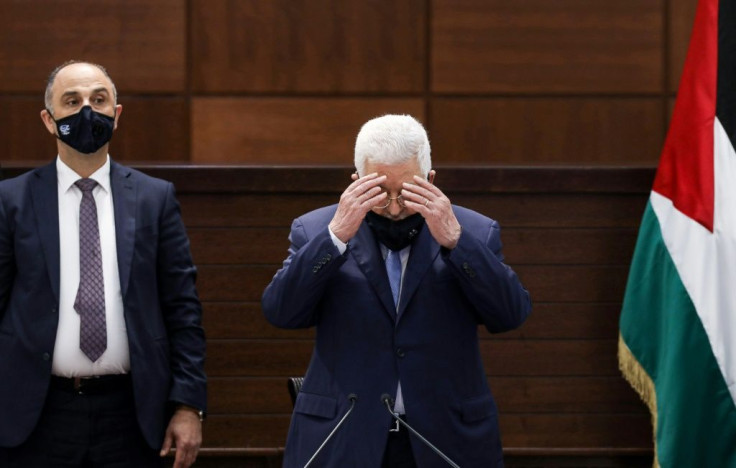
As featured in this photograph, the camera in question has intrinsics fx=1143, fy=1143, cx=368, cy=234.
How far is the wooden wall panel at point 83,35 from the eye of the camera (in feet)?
15.1

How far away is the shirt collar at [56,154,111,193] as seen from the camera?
9.34 ft

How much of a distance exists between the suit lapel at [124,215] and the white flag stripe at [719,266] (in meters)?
1.91

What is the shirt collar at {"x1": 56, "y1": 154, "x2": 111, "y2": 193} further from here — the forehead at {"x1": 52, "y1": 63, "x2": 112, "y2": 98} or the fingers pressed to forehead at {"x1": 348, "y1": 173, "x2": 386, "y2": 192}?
the fingers pressed to forehead at {"x1": 348, "y1": 173, "x2": 386, "y2": 192}

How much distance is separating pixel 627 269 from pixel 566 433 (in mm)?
662

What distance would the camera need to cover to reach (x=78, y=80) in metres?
2.84

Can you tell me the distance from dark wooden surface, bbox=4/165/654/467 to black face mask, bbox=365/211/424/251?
1811 millimetres

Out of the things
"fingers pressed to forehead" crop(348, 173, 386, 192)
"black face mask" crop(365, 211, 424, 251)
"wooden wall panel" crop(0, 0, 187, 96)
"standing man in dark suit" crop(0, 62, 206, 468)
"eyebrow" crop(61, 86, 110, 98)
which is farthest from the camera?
"wooden wall panel" crop(0, 0, 187, 96)

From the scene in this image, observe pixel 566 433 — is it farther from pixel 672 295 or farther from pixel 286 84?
pixel 286 84

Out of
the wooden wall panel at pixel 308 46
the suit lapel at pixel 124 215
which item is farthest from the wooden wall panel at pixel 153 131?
the suit lapel at pixel 124 215

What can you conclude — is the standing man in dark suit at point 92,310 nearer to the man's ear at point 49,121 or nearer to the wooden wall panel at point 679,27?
the man's ear at point 49,121

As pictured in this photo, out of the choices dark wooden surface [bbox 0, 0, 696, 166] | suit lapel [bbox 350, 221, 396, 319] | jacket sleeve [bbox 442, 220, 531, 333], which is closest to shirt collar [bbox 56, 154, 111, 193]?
suit lapel [bbox 350, 221, 396, 319]

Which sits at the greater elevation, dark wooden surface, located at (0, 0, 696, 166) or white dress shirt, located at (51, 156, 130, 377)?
dark wooden surface, located at (0, 0, 696, 166)

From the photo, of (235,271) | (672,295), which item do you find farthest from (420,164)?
(235,271)

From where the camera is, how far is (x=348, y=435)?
2404 mm
